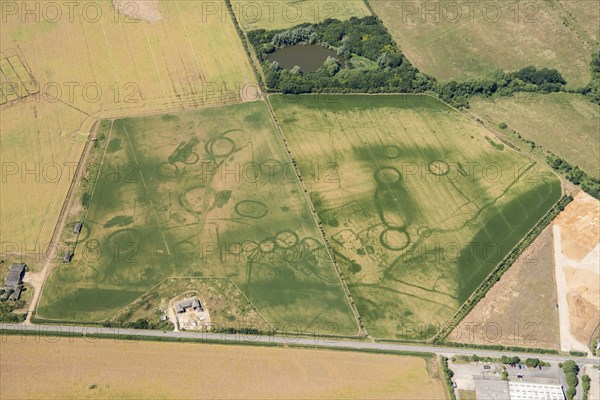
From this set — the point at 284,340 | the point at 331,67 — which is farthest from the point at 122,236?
the point at 331,67

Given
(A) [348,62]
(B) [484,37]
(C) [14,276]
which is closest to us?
(C) [14,276]

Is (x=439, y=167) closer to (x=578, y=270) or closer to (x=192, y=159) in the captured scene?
(x=578, y=270)

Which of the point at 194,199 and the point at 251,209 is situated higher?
the point at 194,199

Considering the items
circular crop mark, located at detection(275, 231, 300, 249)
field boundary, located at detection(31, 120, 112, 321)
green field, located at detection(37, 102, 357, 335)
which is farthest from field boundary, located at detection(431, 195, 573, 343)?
field boundary, located at detection(31, 120, 112, 321)

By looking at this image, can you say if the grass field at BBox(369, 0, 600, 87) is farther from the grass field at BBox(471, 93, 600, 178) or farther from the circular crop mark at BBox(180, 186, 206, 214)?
the circular crop mark at BBox(180, 186, 206, 214)

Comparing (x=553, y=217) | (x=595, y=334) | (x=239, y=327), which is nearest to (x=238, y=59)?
(x=239, y=327)

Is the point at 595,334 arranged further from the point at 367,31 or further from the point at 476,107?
the point at 367,31

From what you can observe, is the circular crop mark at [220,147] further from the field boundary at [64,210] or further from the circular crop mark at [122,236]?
the circular crop mark at [122,236]
